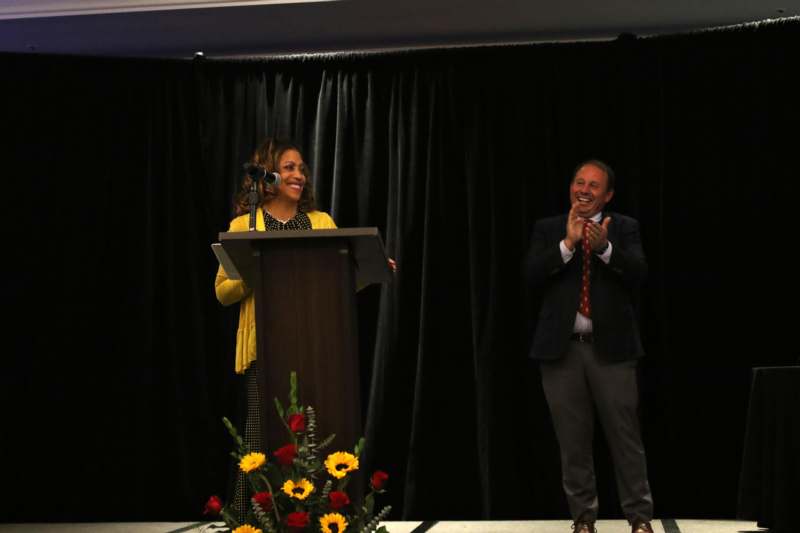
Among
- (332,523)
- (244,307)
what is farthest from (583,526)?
(332,523)

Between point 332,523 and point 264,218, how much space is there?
1.29 meters

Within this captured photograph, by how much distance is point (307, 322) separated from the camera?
2826 mm

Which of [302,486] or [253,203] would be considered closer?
[302,486]

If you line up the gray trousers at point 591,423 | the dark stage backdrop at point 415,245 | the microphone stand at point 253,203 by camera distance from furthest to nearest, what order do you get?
the dark stage backdrop at point 415,245
the gray trousers at point 591,423
the microphone stand at point 253,203

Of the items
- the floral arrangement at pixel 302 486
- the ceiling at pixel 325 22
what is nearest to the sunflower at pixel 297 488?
the floral arrangement at pixel 302 486

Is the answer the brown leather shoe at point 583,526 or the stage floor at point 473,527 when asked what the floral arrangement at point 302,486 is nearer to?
the brown leather shoe at point 583,526

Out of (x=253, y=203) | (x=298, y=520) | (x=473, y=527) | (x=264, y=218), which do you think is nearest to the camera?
(x=298, y=520)

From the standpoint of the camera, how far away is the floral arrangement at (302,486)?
8.46ft

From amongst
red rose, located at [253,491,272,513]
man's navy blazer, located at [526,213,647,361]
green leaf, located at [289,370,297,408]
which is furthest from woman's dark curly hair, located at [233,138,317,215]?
red rose, located at [253,491,272,513]

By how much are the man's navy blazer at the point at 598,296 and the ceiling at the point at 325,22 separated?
1439mm

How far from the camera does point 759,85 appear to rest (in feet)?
16.7

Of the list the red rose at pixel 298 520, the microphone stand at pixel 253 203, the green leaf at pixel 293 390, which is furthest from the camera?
the microphone stand at pixel 253 203

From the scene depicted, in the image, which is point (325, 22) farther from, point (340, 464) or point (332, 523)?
point (332, 523)

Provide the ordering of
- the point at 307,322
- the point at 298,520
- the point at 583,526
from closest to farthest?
the point at 298,520
the point at 307,322
the point at 583,526
